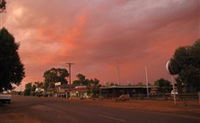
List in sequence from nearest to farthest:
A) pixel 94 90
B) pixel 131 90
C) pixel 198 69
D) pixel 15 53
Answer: pixel 198 69 < pixel 15 53 < pixel 94 90 < pixel 131 90

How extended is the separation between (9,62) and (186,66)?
2760cm

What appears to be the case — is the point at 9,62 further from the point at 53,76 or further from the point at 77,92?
the point at 53,76

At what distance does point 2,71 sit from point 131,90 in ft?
168

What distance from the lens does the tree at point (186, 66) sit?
32531mm

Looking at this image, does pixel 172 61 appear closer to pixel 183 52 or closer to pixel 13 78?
pixel 183 52

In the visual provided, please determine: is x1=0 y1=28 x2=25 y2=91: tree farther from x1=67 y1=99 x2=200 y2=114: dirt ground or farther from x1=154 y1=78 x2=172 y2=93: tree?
x1=154 y1=78 x2=172 y2=93: tree

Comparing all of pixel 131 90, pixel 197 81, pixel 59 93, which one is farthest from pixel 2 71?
pixel 59 93

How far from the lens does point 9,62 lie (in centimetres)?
4184

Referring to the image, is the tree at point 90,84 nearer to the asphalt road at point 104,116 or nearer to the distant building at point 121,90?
the distant building at point 121,90

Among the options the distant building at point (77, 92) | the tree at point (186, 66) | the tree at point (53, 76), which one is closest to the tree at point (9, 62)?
the tree at point (186, 66)

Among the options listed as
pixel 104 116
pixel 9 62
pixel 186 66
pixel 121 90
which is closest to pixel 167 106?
pixel 186 66

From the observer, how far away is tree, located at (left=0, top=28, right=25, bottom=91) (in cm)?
4134

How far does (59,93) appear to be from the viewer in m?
114

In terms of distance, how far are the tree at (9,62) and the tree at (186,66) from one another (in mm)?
25749
